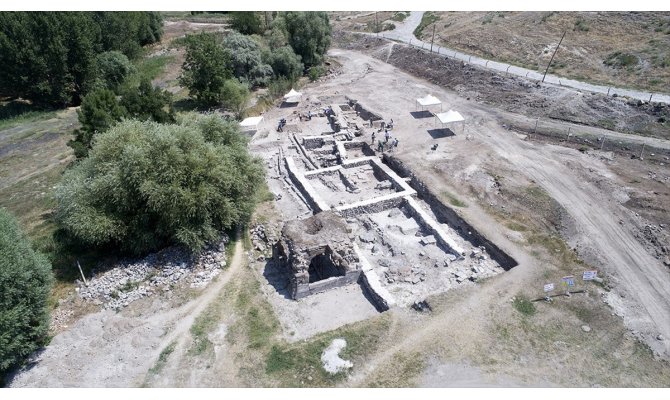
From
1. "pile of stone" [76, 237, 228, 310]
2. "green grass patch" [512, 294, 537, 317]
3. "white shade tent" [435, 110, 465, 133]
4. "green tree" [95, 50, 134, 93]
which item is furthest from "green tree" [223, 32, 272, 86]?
"green grass patch" [512, 294, 537, 317]

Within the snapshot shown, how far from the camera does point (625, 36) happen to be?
167 ft

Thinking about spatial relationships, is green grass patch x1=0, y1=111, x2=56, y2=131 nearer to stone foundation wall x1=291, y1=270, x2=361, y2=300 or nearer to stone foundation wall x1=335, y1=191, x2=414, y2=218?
stone foundation wall x1=335, y1=191, x2=414, y2=218

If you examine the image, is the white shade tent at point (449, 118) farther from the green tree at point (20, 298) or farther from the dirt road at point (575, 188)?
the green tree at point (20, 298)

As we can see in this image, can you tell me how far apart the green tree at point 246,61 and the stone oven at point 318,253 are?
33976 millimetres

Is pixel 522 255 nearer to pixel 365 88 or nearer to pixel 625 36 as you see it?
pixel 365 88

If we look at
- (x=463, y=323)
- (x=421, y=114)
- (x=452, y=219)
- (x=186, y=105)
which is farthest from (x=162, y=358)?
(x=186, y=105)

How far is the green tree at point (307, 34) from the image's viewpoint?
59094 mm

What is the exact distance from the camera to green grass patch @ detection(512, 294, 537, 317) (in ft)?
64.1

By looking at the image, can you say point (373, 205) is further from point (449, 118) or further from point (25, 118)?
point (25, 118)

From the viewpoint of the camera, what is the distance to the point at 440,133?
3819 centimetres

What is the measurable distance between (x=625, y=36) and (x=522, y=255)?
4515 cm

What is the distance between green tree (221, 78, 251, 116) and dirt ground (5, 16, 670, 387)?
17.7m

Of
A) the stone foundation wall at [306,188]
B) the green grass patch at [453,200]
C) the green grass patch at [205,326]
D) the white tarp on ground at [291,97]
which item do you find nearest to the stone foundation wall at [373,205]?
the stone foundation wall at [306,188]

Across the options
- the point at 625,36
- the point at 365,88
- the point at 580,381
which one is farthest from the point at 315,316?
the point at 625,36
